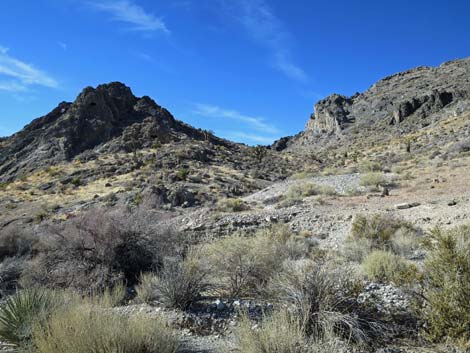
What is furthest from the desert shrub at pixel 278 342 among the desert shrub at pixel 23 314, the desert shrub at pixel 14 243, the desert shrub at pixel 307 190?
the desert shrub at pixel 307 190

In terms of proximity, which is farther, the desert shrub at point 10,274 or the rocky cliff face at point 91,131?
the rocky cliff face at point 91,131

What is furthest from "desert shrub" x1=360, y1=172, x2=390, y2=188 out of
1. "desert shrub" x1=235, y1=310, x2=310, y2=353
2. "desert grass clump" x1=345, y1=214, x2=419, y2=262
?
"desert shrub" x1=235, y1=310, x2=310, y2=353

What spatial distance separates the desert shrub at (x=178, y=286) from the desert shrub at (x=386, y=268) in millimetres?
3473

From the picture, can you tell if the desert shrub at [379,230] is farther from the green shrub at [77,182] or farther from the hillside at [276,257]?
the green shrub at [77,182]

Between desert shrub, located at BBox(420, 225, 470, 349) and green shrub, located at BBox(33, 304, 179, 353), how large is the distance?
3395 millimetres

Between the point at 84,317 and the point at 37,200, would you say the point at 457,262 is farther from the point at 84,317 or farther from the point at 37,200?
the point at 37,200

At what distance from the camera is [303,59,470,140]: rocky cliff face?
6838 centimetres

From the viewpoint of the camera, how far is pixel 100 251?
9.20 meters

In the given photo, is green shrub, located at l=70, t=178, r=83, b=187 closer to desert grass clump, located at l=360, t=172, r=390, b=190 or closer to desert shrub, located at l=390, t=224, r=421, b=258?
desert grass clump, located at l=360, t=172, r=390, b=190

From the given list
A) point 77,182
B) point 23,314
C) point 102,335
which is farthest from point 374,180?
point 77,182

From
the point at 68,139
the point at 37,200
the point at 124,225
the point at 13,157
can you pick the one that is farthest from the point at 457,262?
the point at 13,157

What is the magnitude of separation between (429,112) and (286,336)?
74010 millimetres

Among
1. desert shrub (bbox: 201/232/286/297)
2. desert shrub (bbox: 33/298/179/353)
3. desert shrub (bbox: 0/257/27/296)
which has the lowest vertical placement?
desert shrub (bbox: 0/257/27/296)

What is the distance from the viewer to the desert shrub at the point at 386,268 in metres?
7.21
